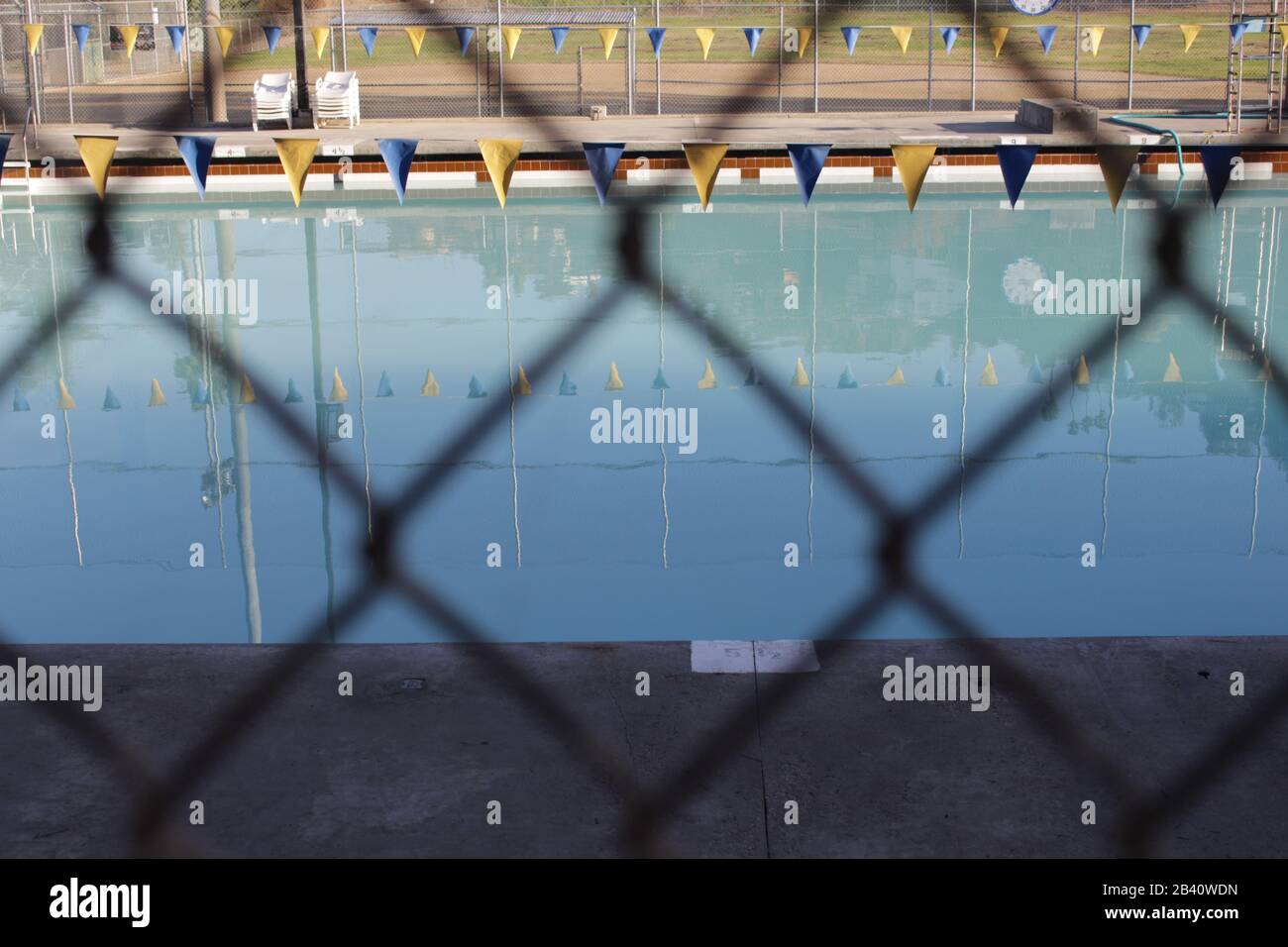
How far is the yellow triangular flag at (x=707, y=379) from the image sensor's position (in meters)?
9.51

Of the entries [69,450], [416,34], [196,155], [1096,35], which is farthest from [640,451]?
[1096,35]

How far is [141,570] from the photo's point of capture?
675cm

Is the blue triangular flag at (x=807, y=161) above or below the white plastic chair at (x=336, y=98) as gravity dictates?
below

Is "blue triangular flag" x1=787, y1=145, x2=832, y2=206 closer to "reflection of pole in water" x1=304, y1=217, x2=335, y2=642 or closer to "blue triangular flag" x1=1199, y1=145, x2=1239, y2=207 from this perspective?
"blue triangular flag" x1=1199, y1=145, x2=1239, y2=207

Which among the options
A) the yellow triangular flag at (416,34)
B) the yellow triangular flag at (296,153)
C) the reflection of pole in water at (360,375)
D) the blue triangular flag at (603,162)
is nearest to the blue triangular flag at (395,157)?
the yellow triangular flag at (296,153)

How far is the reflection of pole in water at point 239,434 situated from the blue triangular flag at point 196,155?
0.53 meters

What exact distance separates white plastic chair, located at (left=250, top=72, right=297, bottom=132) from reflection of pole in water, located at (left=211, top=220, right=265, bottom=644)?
3.87 metres

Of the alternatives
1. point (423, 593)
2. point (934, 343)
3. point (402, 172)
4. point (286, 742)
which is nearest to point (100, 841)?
point (286, 742)

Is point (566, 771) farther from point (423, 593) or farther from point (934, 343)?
point (934, 343)

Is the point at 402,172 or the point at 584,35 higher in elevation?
the point at 584,35

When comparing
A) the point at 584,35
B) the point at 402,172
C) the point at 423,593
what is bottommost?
the point at 423,593

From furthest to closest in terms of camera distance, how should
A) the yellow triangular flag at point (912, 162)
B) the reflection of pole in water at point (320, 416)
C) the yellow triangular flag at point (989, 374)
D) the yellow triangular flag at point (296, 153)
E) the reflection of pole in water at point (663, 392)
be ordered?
the yellow triangular flag at point (989, 374), the reflection of pole in water at point (320, 416), the yellow triangular flag at point (296, 153), the yellow triangular flag at point (912, 162), the reflection of pole in water at point (663, 392)

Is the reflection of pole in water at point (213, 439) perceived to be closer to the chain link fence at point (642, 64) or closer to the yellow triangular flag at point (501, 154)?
the yellow triangular flag at point (501, 154)
